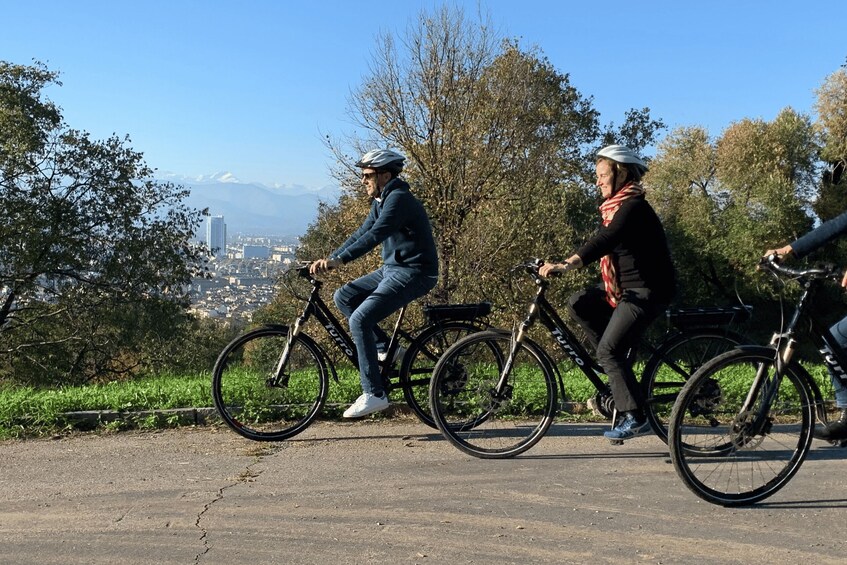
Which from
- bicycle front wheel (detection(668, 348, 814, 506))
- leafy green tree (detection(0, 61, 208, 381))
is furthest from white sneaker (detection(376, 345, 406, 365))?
leafy green tree (detection(0, 61, 208, 381))

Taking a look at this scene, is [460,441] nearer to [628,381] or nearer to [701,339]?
[628,381]

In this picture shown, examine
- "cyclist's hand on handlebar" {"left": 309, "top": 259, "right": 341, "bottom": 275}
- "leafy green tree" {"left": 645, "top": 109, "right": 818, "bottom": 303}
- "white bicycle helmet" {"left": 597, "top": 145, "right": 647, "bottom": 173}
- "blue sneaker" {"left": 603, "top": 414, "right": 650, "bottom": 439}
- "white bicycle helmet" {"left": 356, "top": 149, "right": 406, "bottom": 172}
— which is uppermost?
"leafy green tree" {"left": 645, "top": 109, "right": 818, "bottom": 303}

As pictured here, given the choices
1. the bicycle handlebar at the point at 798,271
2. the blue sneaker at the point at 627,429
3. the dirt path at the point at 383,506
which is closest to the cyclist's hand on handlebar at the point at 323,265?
the dirt path at the point at 383,506

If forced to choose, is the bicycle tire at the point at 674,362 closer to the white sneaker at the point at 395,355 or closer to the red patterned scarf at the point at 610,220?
the red patterned scarf at the point at 610,220

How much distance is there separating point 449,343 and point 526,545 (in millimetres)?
2492

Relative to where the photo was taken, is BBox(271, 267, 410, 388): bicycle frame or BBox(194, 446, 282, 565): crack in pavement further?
BBox(271, 267, 410, 388): bicycle frame

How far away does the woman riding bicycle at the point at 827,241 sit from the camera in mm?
4391

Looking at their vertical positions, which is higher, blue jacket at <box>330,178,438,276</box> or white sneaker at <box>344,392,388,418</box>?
blue jacket at <box>330,178,438,276</box>

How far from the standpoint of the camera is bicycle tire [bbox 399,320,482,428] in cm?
595

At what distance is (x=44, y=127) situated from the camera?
25812mm

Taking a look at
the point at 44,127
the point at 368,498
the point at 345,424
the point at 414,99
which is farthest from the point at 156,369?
the point at 368,498

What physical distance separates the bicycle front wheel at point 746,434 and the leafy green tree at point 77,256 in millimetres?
24275

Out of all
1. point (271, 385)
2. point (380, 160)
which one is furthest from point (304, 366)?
point (380, 160)

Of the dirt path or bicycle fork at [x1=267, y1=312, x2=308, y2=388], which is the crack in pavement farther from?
bicycle fork at [x1=267, y1=312, x2=308, y2=388]
